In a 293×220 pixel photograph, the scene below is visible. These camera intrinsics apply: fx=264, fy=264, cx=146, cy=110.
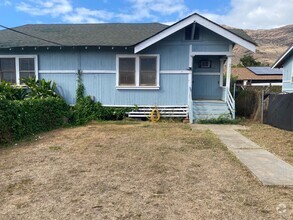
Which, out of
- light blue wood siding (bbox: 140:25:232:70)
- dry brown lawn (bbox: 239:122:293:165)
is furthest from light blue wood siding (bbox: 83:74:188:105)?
dry brown lawn (bbox: 239:122:293:165)

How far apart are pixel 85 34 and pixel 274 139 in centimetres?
1001

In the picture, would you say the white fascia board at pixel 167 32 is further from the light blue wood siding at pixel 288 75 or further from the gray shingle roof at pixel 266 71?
the gray shingle roof at pixel 266 71

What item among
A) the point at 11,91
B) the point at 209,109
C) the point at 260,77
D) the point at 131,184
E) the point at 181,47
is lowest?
the point at 131,184

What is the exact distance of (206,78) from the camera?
13320 mm

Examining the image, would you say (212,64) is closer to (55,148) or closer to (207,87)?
(207,87)

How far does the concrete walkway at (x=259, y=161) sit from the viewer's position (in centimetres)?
443

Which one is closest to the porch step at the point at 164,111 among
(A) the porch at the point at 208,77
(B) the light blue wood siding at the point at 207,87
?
(A) the porch at the point at 208,77

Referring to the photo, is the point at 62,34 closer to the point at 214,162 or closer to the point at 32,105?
the point at 32,105

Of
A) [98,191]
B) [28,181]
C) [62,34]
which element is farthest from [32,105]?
[62,34]

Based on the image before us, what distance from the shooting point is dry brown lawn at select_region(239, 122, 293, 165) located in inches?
244

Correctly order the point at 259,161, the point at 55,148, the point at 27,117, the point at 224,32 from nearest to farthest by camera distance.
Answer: the point at 259,161 < the point at 55,148 < the point at 27,117 < the point at 224,32

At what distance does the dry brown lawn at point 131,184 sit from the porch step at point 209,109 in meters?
4.17

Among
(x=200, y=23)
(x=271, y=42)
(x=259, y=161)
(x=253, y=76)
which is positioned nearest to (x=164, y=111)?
(x=200, y=23)

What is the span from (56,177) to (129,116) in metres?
7.61
